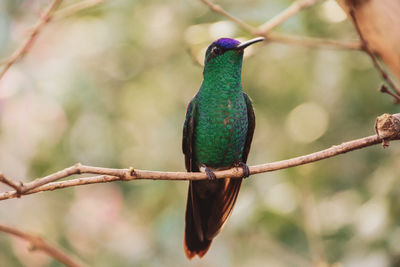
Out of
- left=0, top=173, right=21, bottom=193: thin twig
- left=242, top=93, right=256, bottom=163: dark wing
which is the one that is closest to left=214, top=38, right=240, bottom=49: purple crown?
left=242, top=93, right=256, bottom=163: dark wing

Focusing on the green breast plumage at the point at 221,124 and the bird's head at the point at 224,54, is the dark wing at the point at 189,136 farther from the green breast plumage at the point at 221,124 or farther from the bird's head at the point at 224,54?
the bird's head at the point at 224,54

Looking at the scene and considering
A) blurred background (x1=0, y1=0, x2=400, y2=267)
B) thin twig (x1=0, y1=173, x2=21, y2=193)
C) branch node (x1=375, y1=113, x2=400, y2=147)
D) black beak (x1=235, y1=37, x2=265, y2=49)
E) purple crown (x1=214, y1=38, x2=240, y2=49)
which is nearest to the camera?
thin twig (x1=0, y1=173, x2=21, y2=193)

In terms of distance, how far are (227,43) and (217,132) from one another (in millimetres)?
528

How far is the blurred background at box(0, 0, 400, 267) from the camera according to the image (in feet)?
11.0

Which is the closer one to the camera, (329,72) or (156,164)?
(329,72)

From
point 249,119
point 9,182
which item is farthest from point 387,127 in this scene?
point 249,119

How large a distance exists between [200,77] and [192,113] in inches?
64.0

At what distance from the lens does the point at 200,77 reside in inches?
195

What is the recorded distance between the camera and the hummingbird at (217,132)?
3.23 m

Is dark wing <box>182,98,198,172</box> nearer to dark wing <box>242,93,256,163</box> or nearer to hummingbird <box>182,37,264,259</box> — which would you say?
hummingbird <box>182,37,264,259</box>

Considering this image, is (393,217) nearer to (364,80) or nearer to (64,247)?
(364,80)

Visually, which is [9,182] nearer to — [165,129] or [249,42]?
[249,42]

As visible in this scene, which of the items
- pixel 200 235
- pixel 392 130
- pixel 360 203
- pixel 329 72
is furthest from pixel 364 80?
pixel 392 130

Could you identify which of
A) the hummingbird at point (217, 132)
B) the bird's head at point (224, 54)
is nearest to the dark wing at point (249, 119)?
the hummingbird at point (217, 132)
